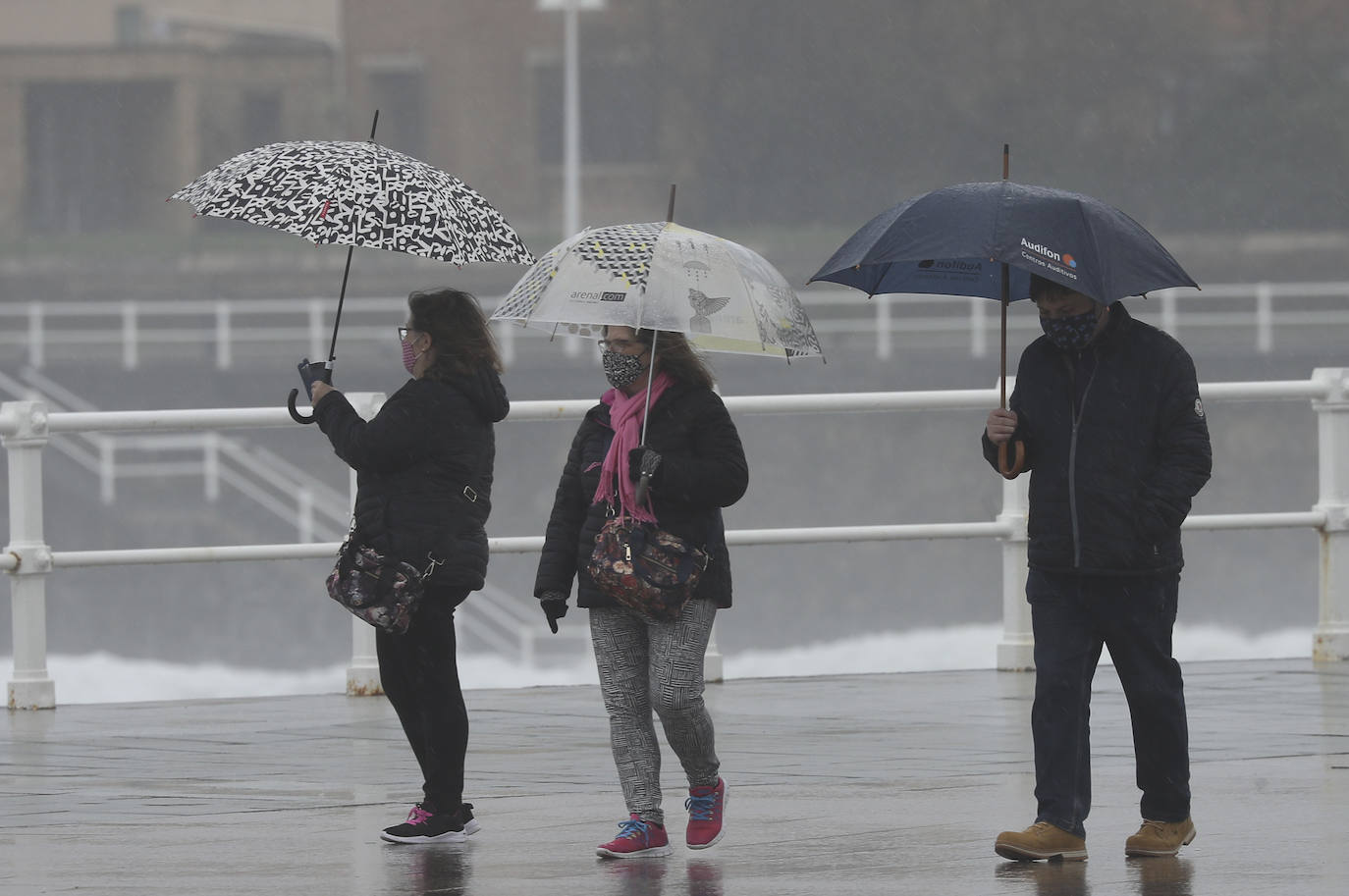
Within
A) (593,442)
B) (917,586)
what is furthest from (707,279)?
(917,586)

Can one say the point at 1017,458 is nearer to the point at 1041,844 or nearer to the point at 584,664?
the point at 1041,844

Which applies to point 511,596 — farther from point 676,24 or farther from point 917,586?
point 676,24

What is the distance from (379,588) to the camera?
19.1 ft

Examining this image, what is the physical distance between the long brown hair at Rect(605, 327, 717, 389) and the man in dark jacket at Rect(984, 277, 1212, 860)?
0.69m

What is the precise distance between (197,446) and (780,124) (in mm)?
22384

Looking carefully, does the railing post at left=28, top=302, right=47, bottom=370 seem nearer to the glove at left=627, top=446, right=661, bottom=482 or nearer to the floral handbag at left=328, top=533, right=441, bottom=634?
the floral handbag at left=328, top=533, right=441, bottom=634

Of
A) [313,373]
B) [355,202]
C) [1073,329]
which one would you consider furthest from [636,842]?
[355,202]

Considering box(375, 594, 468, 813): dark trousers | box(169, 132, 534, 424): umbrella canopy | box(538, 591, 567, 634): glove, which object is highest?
box(169, 132, 534, 424): umbrella canopy

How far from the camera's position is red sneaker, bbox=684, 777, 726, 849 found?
565 centimetres

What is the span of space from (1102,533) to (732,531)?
3.59 meters

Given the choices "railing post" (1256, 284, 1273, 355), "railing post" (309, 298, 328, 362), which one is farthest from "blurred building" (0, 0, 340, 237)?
"railing post" (1256, 284, 1273, 355)

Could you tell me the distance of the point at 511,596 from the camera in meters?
38.6

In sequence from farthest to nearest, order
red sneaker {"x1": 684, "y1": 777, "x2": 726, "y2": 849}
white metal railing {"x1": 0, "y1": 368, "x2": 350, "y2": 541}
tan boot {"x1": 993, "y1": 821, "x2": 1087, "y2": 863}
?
white metal railing {"x1": 0, "y1": 368, "x2": 350, "y2": 541} → red sneaker {"x1": 684, "y1": 777, "x2": 726, "y2": 849} → tan boot {"x1": 993, "y1": 821, "x2": 1087, "y2": 863}

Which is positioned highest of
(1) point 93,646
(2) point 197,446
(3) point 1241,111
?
(3) point 1241,111
